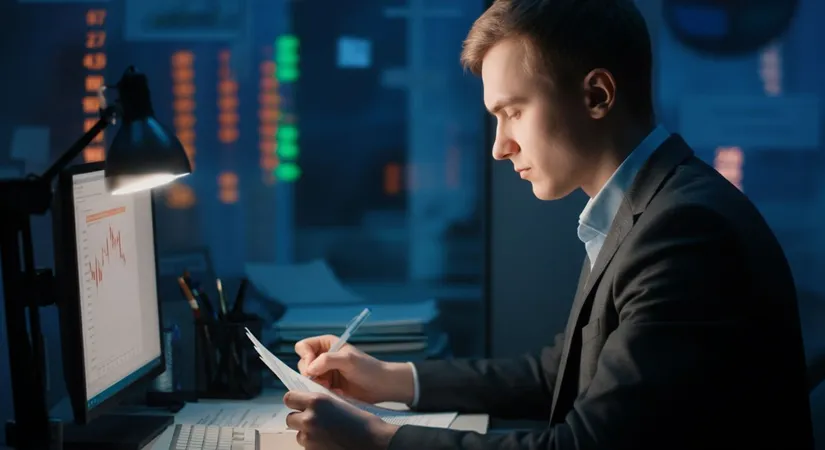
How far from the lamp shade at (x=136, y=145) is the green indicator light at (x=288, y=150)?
0.92 metres

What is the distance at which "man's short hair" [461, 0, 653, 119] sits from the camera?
135 centimetres

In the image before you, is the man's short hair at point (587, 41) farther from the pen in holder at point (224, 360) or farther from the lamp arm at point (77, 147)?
the pen in holder at point (224, 360)

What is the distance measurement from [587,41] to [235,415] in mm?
866

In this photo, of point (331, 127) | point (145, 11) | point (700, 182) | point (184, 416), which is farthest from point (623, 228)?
point (145, 11)

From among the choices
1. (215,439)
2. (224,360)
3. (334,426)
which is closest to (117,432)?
(215,439)

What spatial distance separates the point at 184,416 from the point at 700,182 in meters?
0.96

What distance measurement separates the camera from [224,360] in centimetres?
183

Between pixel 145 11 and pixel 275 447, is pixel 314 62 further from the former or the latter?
pixel 275 447

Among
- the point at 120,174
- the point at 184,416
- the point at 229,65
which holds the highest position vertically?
the point at 229,65

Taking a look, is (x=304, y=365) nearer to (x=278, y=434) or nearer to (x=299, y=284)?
(x=278, y=434)

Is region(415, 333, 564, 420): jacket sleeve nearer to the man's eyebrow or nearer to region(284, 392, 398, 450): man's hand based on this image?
region(284, 392, 398, 450): man's hand

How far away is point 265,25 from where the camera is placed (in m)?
2.19

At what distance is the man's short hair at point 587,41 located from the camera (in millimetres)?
1351

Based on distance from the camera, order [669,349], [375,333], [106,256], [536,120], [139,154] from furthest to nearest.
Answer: [375,333], [106,256], [536,120], [139,154], [669,349]
